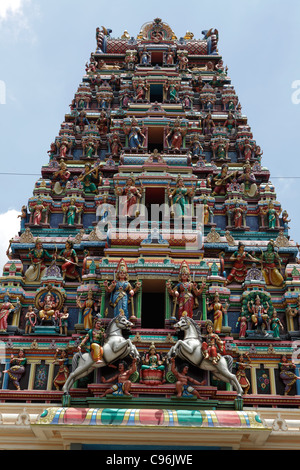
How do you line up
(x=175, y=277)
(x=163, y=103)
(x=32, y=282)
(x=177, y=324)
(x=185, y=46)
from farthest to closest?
(x=185, y=46), (x=163, y=103), (x=32, y=282), (x=175, y=277), (x=177, y=324)

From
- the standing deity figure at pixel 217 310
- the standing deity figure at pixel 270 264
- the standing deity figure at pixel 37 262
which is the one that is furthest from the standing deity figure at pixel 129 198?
the standing deity figure at pixel 270 264

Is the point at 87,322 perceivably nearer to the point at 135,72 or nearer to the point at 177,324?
the point at 177,324

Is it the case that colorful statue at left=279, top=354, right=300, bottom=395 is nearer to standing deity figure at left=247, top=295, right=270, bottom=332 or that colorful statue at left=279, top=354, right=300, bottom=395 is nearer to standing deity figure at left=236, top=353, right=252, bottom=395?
standing deity figure at left=236, top=353, right=252, bottom=395

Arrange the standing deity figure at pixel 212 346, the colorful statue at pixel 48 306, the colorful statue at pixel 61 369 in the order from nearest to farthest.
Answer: the standing deity figure at pixel 212 346
the colorful statue at pixel 61 369
the colorful statue at pixel 48 306

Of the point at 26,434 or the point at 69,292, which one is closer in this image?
the point at 26,434

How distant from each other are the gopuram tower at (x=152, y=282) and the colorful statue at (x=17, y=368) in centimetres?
3

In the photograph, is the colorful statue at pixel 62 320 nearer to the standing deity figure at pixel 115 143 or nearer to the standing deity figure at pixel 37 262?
the standing deity figure at pixel 37 262

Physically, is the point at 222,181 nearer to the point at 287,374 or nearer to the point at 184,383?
the point at 287,374

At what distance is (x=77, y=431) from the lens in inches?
632

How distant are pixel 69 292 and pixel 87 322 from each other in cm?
221

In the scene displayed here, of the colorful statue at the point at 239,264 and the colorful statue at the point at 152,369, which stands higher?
the colorful statue at the point at 239,264

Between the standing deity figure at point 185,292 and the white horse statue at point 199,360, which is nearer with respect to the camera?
the white horse statue at point 199,360

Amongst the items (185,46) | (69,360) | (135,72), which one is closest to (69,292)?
(69,360)

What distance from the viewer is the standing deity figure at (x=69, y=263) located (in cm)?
2184
